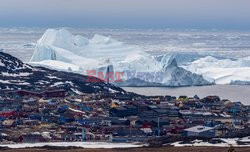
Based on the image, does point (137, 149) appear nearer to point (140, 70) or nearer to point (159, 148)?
point (159, 148)

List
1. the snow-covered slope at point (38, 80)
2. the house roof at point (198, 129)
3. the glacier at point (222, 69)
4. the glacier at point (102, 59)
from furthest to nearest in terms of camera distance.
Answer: the glacier at point (222, 69) < the glacier at point (102, 59) < the snow-covered slope at point (38, 80) < the house roof at point (198, 129)

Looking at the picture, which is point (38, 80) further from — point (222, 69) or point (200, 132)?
point (222, 69)

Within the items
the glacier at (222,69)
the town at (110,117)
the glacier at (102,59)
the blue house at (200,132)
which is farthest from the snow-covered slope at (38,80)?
the blue house at (200,132)

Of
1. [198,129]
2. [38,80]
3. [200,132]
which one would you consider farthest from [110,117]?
[38,80]

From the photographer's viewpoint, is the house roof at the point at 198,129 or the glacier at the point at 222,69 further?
the glacier at the point at 222,69

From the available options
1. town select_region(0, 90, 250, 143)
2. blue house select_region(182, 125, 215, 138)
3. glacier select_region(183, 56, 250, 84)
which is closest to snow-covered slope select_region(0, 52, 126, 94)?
town select_region(0, 90, 250, 143)

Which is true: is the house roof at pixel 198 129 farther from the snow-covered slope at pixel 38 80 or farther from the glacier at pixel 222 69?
the glacier at pixel 222 69
